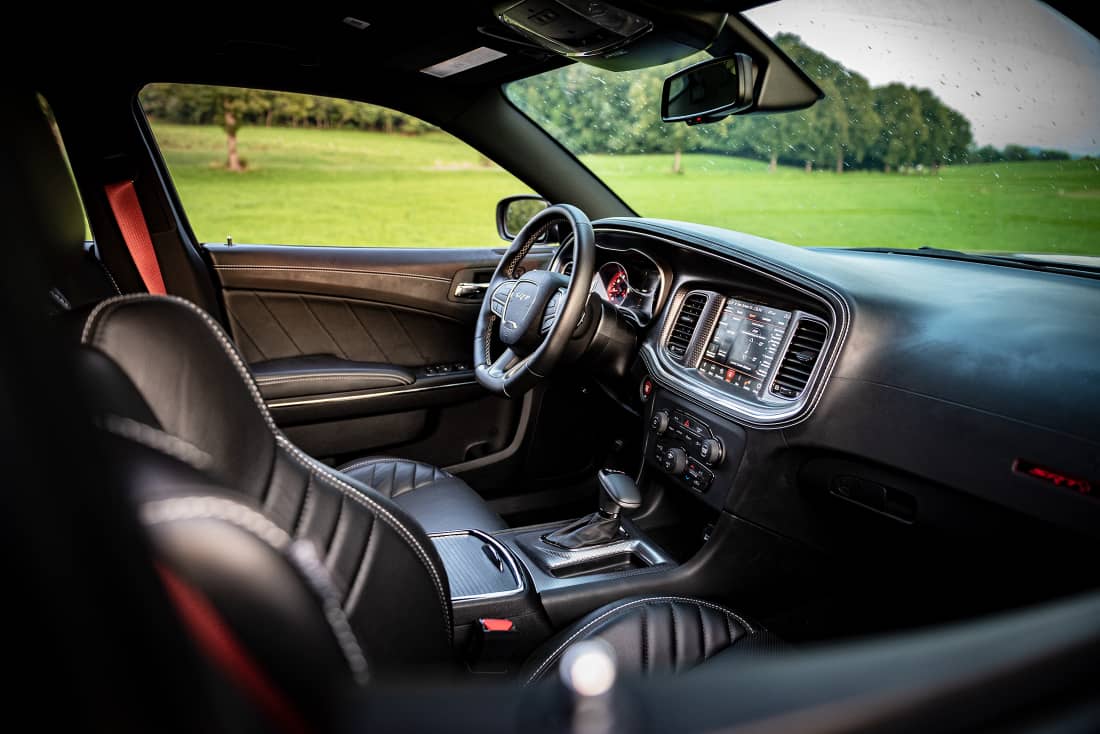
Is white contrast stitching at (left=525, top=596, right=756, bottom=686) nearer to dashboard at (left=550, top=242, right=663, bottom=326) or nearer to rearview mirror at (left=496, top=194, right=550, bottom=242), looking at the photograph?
dashboard at (left=550, top=242, right=663, bottom=326)

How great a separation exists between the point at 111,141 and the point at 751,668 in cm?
275

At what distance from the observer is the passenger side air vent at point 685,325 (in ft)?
7.31

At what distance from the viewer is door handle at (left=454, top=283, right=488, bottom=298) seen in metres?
3.14

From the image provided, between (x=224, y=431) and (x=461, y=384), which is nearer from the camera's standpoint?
(x=224, y=431)

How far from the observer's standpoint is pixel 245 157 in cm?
357

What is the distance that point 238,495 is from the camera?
23.4 inches

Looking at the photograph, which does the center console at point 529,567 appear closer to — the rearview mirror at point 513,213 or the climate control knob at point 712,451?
the climate control knob at point 712,451


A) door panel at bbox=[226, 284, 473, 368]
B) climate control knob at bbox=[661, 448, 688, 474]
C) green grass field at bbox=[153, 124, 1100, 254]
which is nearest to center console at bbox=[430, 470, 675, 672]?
climate control knob at bbox=[661, 448, 688, 474]

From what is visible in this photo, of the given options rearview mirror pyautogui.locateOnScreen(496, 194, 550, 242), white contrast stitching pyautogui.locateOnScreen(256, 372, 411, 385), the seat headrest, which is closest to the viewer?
the seat headrest

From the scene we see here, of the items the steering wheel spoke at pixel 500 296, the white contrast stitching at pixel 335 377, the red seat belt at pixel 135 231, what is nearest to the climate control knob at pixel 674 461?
the steering wheel spoke at pixel 500 296

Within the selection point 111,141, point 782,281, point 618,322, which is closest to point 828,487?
point 782,281

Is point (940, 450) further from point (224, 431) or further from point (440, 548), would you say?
point (224, 431)

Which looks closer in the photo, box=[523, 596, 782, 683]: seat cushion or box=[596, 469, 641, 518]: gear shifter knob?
box=[523, 596, 782, 683]: seat cushion

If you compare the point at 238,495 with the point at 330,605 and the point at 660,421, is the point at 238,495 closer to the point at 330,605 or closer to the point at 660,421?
A: the point at 330,605
